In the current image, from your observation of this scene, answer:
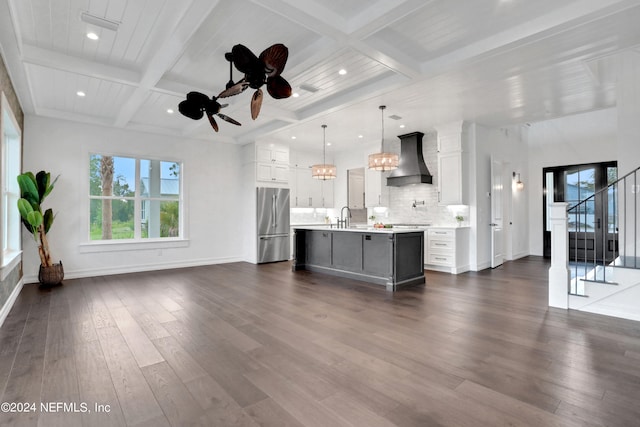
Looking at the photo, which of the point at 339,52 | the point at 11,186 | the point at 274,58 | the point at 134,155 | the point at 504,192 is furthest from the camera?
the point at 504,192

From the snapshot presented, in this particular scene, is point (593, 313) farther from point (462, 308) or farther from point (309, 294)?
point (309, 294)

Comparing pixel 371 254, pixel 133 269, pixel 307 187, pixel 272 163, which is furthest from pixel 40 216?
pixel 307 187

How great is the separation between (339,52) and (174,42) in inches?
66.9

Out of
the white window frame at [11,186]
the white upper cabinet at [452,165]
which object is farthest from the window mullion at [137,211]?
the white upper cabinet at [452,165]

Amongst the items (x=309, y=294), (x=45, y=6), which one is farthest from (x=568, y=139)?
(x=45, y=6)

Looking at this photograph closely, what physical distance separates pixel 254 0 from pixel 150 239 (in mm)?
5674

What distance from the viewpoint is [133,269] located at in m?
6.53

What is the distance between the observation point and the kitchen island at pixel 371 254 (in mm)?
5047

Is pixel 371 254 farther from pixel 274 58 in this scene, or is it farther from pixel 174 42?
pixel 174 42

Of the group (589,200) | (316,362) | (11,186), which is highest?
(11,186)

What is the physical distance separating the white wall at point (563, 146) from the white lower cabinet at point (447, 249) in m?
3.42

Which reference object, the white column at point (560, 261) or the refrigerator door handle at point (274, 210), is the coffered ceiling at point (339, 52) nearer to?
the white column at point (560, 261)

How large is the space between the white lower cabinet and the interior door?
0.77 meters

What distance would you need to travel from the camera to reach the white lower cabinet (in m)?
6.26
